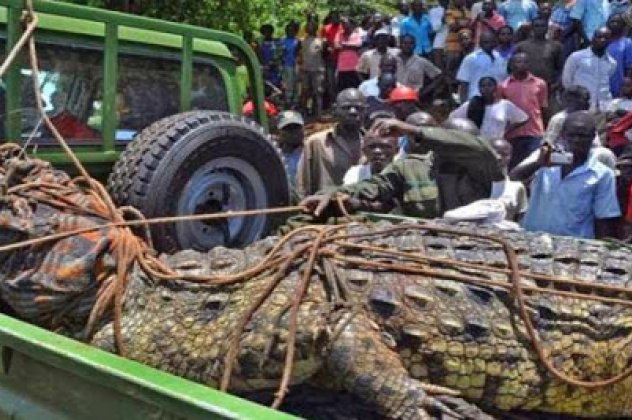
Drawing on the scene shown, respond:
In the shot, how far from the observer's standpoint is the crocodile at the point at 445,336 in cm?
278

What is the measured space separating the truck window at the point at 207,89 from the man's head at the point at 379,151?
74 centimetres

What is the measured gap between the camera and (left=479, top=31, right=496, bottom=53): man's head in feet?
31.8

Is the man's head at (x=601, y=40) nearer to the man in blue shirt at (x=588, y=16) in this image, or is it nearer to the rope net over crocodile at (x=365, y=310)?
the man in blue shirt at (x=588, y=16)

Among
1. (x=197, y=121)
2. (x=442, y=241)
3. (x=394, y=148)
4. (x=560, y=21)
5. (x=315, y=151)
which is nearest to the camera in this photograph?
(x=442, y=241)

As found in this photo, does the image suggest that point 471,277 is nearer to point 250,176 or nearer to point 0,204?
point 0,204

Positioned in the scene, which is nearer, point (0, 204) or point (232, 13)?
point (0, 204)

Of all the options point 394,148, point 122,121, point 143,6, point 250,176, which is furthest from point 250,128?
point 143,6

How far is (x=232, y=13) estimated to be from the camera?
436 inches

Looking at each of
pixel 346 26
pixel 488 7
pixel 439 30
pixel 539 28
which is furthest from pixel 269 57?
pixel 539 28

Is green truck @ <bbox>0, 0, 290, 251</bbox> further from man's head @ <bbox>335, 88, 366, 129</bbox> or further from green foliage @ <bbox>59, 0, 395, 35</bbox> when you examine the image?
green foliage @ <bbox>59, 0, 395, 35</bbox>

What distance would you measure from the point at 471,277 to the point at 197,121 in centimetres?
170

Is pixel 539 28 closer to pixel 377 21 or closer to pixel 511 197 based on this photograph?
pixel 377 21

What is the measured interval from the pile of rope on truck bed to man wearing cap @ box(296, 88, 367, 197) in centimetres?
282

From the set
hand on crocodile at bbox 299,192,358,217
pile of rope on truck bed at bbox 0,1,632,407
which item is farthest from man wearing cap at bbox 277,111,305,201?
pile of rope on truck bed at bbox 0,1,632,407
